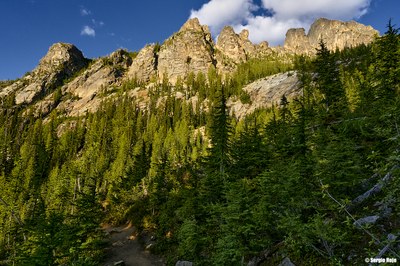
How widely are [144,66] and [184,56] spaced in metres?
27.5

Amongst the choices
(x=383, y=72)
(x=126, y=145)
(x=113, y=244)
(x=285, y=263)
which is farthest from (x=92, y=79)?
(x=285, y=263)

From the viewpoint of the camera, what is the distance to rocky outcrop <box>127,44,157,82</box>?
173788mm

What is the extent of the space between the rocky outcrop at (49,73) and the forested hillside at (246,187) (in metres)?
56.8

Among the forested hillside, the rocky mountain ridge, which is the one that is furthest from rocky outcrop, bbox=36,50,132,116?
the forested hillside

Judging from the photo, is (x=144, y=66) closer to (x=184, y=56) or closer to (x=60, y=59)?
(x=184, y=56)

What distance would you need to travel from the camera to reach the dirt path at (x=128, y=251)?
1240 inches

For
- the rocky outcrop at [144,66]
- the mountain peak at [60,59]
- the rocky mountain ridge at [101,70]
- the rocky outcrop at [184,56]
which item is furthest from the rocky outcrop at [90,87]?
the rocky outcrop at [184,56]

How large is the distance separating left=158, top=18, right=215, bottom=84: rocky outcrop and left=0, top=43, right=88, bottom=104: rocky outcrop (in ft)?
209

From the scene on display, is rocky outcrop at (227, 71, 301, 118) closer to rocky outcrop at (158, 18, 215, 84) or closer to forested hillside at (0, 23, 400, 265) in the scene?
forested hillside at (0, 23, 400, 265)

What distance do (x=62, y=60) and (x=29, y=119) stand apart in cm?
7146

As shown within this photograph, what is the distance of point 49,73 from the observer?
170375mm

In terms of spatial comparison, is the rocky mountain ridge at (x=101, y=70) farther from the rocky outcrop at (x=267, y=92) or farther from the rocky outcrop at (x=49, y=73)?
the rocky outcrop at (x=267, y=92)

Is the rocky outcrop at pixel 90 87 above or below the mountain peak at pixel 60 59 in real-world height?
below

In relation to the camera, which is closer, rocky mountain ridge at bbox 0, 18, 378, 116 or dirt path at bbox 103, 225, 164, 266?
dirt path at bbox 103, 225, 164, 266
